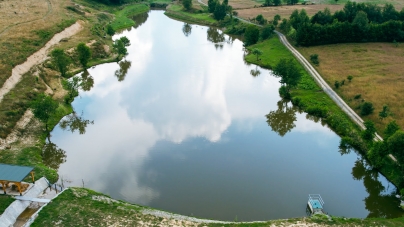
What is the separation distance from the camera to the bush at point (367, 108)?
39791 mm

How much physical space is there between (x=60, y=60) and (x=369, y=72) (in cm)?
4457

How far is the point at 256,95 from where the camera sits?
48.6 m

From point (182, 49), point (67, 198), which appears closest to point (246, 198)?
point (67, 198)

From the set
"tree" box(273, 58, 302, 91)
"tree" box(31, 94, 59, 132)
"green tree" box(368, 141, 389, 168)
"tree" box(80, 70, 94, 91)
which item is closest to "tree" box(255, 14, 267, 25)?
"tree" box(273, 58, 302, 91)

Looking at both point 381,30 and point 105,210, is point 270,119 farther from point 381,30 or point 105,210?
point 381,30

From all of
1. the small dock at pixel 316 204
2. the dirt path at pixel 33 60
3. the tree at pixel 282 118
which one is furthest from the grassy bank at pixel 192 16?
the small dock at pixel 316 204

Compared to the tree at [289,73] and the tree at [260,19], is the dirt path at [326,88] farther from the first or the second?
the tree at [260,19]

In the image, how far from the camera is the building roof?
2516cm

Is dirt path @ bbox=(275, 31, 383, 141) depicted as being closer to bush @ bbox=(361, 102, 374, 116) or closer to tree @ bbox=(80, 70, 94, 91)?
bush @ bbox=(361, 102, 374, 116)

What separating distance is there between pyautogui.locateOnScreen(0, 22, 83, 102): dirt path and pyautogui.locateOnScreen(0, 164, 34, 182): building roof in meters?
15.6

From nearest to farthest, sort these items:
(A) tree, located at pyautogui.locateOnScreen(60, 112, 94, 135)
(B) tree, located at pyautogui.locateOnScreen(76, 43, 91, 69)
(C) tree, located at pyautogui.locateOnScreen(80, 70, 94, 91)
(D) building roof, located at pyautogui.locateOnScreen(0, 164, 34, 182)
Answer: (D) building roof, located at pyautogui.locateOnScreen(0, 164, 34, 182) < (A) tree, located at pyautogui.locateOnScreen(60, 112, 94, 135) < (C) tree, located at pyautogui.locateOnScreen(80, 70, 94, 91) < (B) tree, located at pyautogui.locateOnScreen(76, 43, 91, 69)

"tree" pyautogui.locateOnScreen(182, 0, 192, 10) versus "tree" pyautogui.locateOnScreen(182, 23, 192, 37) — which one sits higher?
"tree" pyautogui.locateOnScreen(182, 0, 192, 10)

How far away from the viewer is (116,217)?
24.8 metres

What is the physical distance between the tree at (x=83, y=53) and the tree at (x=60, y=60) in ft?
12.7
